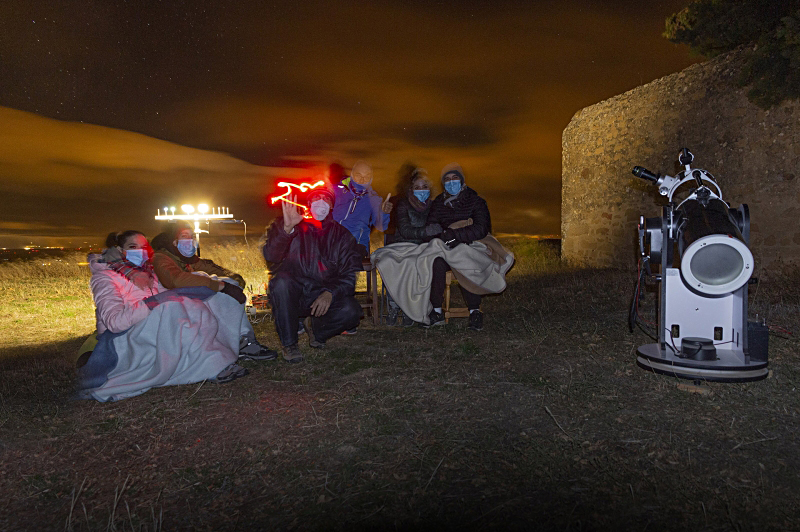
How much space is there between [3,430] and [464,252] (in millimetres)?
3903

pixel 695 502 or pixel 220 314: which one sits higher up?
pixel 220 314

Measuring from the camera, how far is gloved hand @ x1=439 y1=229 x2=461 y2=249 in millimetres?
5391

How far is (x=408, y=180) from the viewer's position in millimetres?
5590

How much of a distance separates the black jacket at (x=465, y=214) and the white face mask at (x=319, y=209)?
1.38 m

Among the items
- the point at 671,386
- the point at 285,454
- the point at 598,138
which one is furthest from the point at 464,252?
the point at 598,138

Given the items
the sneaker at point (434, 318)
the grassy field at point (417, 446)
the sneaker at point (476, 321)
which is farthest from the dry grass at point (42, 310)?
the sneaker at point (476, 321)

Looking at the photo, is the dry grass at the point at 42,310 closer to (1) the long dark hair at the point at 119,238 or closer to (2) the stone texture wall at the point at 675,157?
(1) the long dark hair at the point at 119,238

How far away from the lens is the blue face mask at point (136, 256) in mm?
3549

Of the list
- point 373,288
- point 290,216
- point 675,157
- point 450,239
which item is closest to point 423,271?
point 450,239

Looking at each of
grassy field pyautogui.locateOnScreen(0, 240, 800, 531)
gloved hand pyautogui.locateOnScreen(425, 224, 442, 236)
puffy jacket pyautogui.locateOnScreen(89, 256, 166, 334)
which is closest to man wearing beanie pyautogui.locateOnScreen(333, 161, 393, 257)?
gloved hand pyautogui.locateOnScreen(425, 224, 442, 236)

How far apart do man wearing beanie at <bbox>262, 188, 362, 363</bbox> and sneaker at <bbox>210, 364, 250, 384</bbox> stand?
0.58 meters

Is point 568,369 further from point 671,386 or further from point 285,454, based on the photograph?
point 285,454

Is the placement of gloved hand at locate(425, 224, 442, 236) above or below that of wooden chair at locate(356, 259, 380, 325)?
above

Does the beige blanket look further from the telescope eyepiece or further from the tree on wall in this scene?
the tree on wall
